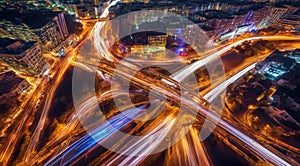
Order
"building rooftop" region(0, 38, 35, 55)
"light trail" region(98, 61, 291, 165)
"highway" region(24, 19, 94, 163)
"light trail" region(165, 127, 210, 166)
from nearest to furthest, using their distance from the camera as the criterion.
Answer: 1. "light trail" region(98, 61, 291, 165)
2. "light trail" region(165, 127, 210, 166)
3. "highway" region(24, 19, 94, 163)
4. "building rooftop" region(0, 38, 35, 55)

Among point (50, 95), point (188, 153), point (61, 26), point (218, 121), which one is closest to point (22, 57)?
point (50, 95)

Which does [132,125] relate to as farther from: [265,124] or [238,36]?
[238,36]

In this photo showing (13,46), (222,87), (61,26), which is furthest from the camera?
(61,26)

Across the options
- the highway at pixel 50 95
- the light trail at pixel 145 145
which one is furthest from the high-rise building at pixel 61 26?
the light trail at pixel 145 145

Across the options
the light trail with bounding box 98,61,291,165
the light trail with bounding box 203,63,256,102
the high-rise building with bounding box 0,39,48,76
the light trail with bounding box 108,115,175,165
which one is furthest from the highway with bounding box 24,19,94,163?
the light trail with bounding box 203,63,256,102

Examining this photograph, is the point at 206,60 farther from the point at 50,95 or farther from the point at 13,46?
the point at 13,46

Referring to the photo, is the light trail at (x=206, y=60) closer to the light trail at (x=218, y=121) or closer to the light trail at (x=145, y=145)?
the light trail at (x=218, y=121)

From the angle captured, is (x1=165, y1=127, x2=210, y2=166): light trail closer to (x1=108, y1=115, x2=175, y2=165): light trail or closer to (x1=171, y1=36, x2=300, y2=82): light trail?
(x1=108, y1=115, x2=175, y2=165): light trail
